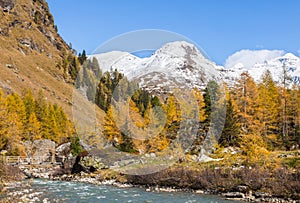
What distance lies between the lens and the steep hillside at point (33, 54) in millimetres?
100688

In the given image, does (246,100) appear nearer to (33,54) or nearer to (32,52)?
(33,54)

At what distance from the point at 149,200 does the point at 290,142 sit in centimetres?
2974

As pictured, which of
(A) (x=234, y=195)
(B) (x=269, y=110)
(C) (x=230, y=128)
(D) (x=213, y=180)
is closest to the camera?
(A) (x=234, y=195)

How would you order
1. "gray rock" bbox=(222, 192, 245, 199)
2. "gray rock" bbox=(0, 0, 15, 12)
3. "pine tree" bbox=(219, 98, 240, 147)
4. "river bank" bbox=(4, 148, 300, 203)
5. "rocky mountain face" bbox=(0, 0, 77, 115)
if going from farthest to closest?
1. "gray rock" bbox=(0, 0, 15, 12)
2. "rocky mountain face" bbox=(0, 0, 77, 115)
3. "pine tree" bbox=(219, 98, 240, 147)
4. "gray rock" bbox=(222, 192, 245, 199)
5. "river bank" bbox=(4, 148, 300, 203)

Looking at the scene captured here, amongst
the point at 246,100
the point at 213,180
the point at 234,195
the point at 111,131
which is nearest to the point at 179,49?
the point at 234,195

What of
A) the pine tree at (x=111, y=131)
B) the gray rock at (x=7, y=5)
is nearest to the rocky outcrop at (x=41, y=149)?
the pine tree at (x=111, y=131)

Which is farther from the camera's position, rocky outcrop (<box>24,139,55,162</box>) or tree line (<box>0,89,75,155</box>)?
rocky outcrop (<box>24,139,55,162</box>)

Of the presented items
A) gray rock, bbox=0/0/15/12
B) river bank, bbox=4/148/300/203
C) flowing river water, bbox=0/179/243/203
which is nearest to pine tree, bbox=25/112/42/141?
river bank, bbox=4/148/300/203

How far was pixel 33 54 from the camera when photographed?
138 metres

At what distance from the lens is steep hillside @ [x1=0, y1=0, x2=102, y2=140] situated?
100688 millimetres

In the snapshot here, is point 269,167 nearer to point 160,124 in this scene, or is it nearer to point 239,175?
point 239,175

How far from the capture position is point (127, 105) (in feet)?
131

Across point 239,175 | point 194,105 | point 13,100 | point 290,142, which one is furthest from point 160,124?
point 13,100

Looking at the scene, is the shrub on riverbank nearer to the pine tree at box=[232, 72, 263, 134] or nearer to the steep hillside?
the pine tree at box=[232, 72, 263, 134]
